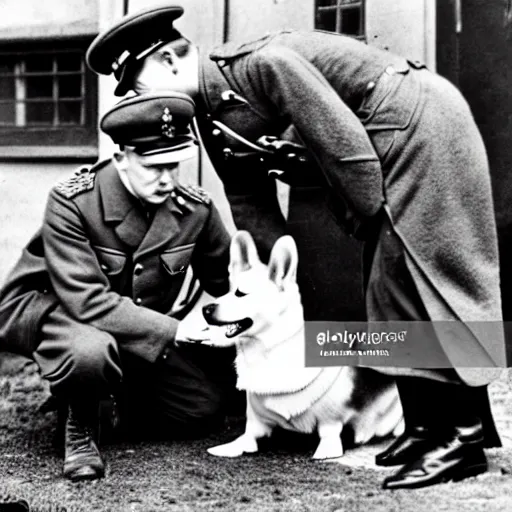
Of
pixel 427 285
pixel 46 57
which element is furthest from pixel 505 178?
pixel 46 57

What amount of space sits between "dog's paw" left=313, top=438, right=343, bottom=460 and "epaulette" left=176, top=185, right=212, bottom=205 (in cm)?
103

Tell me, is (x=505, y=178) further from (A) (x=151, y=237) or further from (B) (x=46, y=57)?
(B) (x=46, y=57)

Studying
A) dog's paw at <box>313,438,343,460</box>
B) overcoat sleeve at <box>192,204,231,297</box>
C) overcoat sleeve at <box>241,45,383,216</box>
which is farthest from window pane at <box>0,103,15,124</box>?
dog's paw at <box>313,438,343,460</box>

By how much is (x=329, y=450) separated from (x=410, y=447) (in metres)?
0.30

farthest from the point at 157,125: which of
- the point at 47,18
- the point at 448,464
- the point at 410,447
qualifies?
the point at 448,464

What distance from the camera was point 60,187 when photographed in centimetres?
338

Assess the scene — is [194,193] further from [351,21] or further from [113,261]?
[351,21]

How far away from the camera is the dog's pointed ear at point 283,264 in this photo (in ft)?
10.8

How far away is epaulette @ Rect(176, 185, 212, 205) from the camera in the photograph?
345 centimetres

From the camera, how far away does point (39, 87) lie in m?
3.65

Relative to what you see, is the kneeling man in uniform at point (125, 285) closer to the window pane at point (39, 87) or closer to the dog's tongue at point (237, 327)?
the dog's tongue at point (237, 327)

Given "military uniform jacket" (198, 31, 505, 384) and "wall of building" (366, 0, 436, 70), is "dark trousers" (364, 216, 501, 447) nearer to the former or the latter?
"military uniform jacket" (198, 31, 505, 384)

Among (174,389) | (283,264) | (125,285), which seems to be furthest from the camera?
(174,389)

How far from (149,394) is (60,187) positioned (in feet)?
2.92
